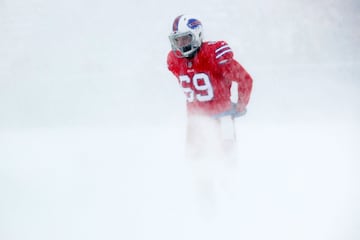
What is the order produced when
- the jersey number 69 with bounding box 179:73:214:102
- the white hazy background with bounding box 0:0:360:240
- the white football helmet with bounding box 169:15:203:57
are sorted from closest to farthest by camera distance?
the white football helmet with bounding box 169:15:203:57 → the jersey number 69 with bounding box 179:73:214:102 → the white hazy background with bounding box 0:0:360:240

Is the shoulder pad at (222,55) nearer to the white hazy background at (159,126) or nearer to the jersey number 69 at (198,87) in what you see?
the jersey number 69 at (198,87)

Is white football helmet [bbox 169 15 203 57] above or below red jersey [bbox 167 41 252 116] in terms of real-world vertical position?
above

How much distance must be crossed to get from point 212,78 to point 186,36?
0.96ft

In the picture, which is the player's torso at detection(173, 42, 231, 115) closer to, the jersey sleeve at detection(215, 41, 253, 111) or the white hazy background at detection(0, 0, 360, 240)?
the jersey sleeve at detection(215, 41, 253, 111)

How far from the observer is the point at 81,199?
293 cm

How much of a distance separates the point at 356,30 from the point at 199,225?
5024 millimetres

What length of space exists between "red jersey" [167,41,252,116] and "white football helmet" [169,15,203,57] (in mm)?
57

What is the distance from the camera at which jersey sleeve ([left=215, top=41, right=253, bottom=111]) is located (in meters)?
2.20

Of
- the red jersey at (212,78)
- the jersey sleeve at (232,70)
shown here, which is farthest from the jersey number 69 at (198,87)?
the jersey sleeve at (232,70)

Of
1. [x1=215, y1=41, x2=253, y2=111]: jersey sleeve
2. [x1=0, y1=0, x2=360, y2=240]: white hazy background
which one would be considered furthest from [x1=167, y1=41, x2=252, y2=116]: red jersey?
[x1=0, y1=0, x2=360, y2=240]: white hazy background

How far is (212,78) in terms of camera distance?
228 centimetres

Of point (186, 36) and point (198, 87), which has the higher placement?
point (186, 36)

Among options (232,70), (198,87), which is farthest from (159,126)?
(232,70)

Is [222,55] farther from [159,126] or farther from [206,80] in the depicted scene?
[159,126]
